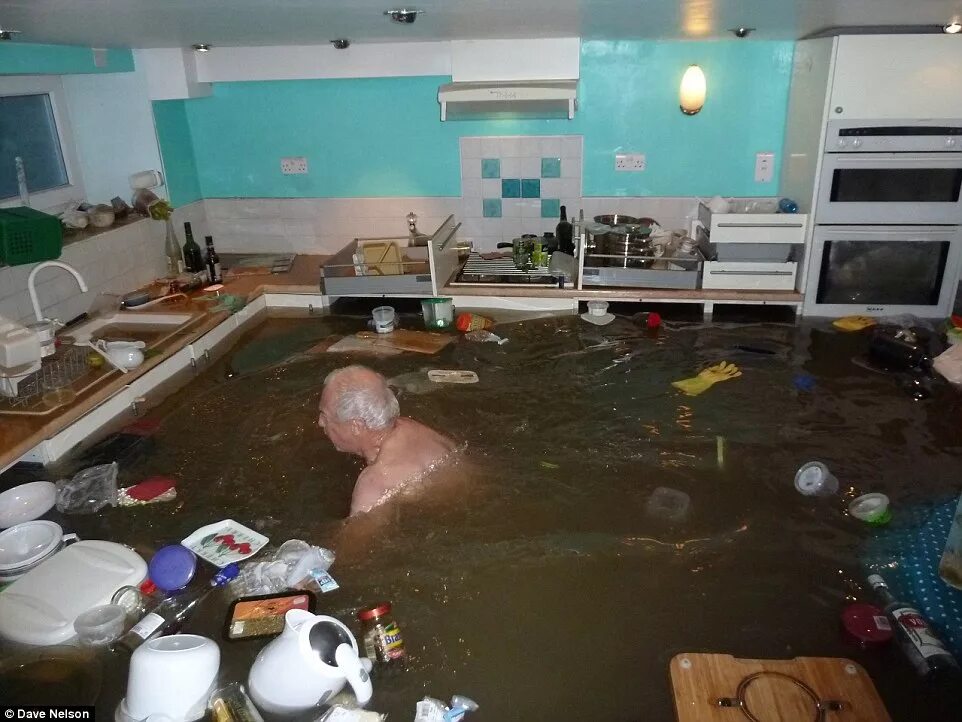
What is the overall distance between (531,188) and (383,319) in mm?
1438

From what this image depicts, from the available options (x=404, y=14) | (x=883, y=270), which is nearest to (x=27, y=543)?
(x=404, y=14)

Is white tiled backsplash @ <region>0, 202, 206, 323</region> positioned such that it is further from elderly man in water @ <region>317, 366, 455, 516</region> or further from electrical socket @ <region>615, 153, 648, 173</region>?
electrical socket @ <region>615, 153, 648, 173</region>

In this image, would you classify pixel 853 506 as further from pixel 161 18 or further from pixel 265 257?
pixel 265 257

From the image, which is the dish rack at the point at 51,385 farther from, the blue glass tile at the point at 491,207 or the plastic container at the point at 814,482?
the plastic container at the point at 814,482

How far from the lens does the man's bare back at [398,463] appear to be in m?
2.48

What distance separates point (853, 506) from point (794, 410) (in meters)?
0.75

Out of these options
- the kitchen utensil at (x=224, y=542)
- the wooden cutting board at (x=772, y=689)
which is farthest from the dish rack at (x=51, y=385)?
the wooden cutting board at (x=772, y=689)

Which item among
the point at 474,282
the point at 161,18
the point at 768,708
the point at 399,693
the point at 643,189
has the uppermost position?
the point at 161,18

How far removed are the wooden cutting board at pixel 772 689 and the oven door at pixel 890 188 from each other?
3014 mm

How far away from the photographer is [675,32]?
149 inches

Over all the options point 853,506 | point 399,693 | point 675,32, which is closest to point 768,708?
point 399,693

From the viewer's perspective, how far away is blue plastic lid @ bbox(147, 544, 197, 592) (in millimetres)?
2113

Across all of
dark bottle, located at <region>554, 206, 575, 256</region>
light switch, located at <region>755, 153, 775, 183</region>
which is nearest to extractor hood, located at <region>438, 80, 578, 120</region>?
dark bottle, located at <region>554, 206, 575, 256</region>

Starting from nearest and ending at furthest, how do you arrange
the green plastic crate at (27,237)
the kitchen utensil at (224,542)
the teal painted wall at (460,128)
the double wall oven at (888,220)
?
the kitchen utensil at (224,542) < the green plastic crate at (27,237) < the double wall oven at (888,220) < the teal painted wall at (460,128)
